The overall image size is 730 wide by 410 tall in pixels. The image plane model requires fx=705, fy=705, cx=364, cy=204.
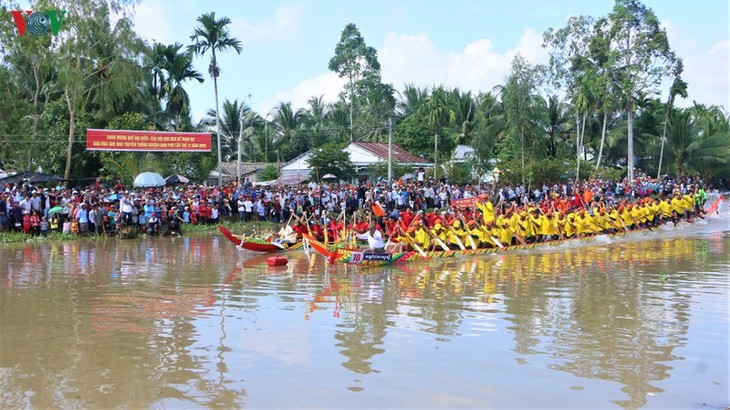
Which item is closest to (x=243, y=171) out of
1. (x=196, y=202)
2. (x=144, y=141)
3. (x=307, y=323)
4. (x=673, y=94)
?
(x=144, y=141)

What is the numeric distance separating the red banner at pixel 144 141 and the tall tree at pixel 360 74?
66.7 feet

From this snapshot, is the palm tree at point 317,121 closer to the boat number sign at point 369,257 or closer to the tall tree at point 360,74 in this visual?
the tall tree at point 360,74

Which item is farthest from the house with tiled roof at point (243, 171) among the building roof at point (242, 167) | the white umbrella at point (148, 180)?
the white umbrella at point (148, 180)

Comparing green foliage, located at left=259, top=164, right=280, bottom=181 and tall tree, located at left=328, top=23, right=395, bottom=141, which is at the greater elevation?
tall tree, located at left=328, top=23, right=395, bottom=141

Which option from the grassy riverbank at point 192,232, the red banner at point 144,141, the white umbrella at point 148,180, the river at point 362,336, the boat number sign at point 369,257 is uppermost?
the red banner at point 144,141

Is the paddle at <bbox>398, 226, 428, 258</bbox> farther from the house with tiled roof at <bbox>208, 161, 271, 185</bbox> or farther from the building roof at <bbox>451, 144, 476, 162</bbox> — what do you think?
the house with tiled roof at <bbox>208, 161, 271, 185</bbox>

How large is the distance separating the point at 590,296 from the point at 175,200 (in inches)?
571

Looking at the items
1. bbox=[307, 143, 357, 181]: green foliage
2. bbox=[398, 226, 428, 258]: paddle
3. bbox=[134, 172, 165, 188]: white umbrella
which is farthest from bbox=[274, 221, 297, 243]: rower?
bbox=[307, 143, 357, 181]: green foliage

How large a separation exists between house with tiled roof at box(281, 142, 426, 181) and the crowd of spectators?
8677mm

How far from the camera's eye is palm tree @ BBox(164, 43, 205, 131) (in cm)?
3806

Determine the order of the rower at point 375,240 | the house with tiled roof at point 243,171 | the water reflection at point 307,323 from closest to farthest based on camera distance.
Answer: the water reflection at point 307,323, the rower at point 375,240, the house with tiled roof at point 243,171

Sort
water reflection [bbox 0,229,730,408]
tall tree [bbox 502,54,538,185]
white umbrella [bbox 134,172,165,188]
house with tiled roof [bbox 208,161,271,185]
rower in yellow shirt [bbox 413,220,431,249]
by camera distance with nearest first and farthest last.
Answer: water reflection [bbox 0,229,730,408], rower in yellow shirt [bbox 413,220,431,249], white umbrella [bbox 134,172,165,188], tall tree [bbox 502,54,538,185], house with tiled roof [bbox 208,161,271,185]

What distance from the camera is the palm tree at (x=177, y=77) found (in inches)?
1499

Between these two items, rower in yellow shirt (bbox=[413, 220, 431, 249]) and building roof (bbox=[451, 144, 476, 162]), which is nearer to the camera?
rower in yellow shirt (bbox=[413, 220, 431, 249])
